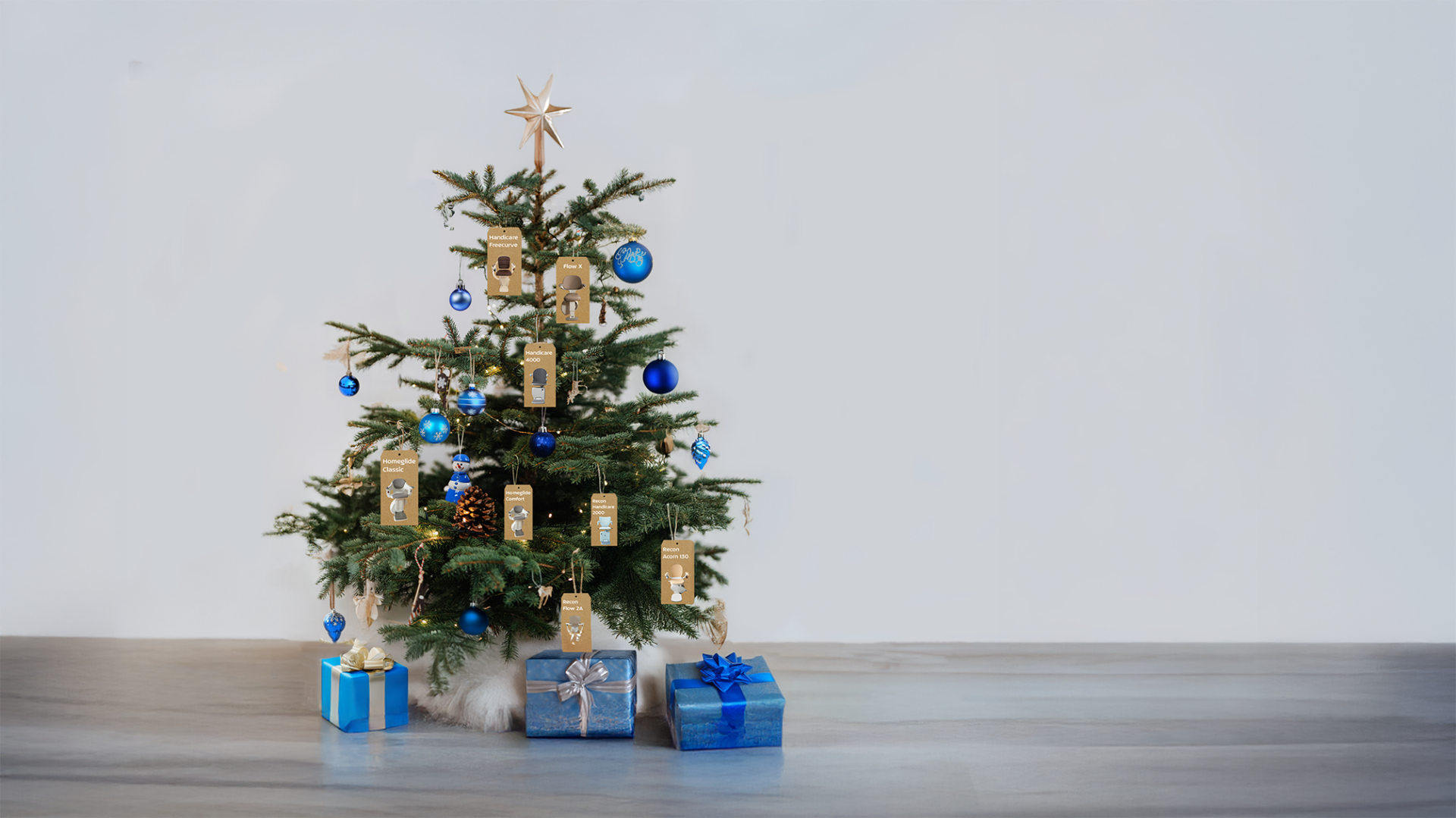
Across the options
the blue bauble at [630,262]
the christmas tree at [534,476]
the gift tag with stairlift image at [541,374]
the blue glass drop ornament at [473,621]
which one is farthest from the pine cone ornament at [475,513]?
the blue bauble at [630,262]

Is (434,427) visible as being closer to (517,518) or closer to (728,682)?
(517,518)

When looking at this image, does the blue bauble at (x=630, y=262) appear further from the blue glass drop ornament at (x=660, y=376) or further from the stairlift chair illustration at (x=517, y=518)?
the stairlift chair illustration at (x=517, y=518)

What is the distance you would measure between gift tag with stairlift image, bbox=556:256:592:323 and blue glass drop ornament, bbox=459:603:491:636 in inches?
20.5

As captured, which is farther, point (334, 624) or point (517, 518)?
point (334, 624)

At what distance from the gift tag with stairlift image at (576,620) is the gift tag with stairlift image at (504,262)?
0.52 metres

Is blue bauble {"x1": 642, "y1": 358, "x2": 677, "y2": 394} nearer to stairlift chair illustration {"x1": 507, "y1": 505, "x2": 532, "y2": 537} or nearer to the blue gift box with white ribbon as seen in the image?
stairlift chair illustration {"x1": 507, "y1": 505, "x2": 532, "y2": 537}

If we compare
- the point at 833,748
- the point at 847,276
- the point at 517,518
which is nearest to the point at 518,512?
the point at 517,518

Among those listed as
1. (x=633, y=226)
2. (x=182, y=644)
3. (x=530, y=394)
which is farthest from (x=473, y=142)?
(x=182, y=644)

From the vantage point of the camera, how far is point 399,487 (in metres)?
1.55

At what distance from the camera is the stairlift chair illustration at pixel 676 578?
61.3 inches

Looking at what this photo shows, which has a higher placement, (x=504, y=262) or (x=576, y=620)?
(x=504, y=262)

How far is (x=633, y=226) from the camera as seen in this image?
169 cm

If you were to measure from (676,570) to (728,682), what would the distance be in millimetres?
225

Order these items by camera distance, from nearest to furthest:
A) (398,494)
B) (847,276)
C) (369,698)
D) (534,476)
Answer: (398,494)
(369,698)
(534,476)
(847,276)
